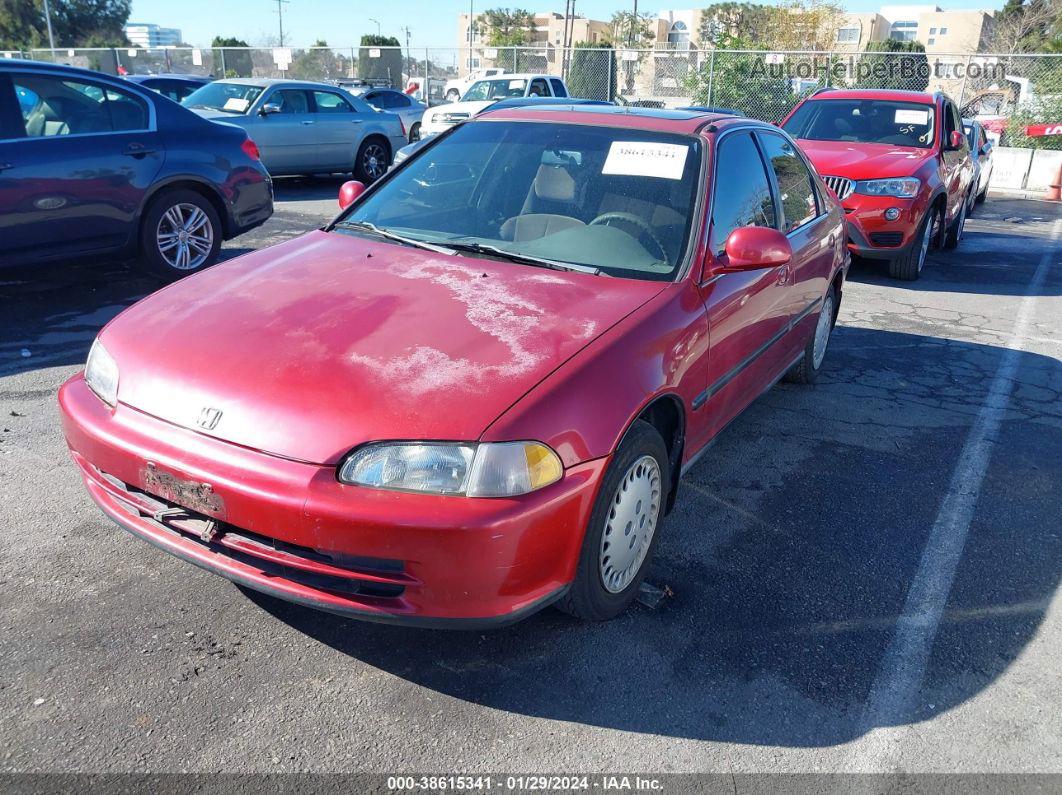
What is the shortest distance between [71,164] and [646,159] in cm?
458

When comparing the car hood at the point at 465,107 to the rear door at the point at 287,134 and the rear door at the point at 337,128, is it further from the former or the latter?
the rear door at the point at 287,134

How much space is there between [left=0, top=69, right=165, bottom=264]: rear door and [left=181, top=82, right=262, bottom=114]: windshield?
6443 millimetres

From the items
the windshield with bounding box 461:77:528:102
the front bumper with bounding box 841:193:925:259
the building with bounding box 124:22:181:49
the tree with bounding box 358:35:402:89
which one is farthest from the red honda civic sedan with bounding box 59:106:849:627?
the building with bounding box 124:22:181:49

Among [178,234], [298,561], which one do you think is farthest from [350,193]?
[178,234]

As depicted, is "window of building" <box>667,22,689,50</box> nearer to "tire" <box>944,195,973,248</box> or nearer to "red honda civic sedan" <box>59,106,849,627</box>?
"tire" <box>944,195,973,248</box>

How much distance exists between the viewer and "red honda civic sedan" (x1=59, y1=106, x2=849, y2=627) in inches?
96.3

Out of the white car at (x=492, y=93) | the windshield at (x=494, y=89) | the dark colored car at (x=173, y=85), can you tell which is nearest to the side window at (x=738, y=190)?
the white car at (x=492, y=93)

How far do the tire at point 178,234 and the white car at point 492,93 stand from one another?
989 cm

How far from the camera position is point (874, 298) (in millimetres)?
8250

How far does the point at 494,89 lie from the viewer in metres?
18.5

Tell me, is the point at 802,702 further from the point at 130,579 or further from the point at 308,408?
the point at 130,579

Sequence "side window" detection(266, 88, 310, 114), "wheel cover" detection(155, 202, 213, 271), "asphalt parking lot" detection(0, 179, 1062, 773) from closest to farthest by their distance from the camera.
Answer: "asphalt parking lot" detection(0, 179, 1062, 773)
"wheel cover" detection(155, 202, 213, 271)
"side window" detection(266, 88, 310, 114)

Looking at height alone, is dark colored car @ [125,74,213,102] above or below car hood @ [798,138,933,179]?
above

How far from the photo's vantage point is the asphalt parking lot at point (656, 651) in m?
2.50
